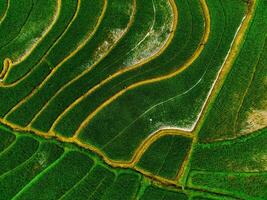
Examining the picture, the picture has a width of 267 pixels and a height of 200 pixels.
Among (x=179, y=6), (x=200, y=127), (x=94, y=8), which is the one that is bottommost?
(x=200, y=127)

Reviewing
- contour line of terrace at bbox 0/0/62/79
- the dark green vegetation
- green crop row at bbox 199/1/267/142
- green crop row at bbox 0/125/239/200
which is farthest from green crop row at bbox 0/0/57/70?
green crop row at bbox 199/1/267/142

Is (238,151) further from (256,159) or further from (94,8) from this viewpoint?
(94,8)

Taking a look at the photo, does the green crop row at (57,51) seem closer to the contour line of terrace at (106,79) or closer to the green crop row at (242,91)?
the contour line of terrace at (106,79)

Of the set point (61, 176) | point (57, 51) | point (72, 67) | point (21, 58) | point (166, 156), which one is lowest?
point (166, 156)

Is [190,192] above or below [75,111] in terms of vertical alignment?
below

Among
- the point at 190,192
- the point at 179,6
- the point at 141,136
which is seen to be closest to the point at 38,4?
the point at 179,6

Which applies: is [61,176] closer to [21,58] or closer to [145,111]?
[145,111]

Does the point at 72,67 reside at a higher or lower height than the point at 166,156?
higher

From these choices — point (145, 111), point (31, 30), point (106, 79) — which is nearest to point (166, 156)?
point (145, 111)
